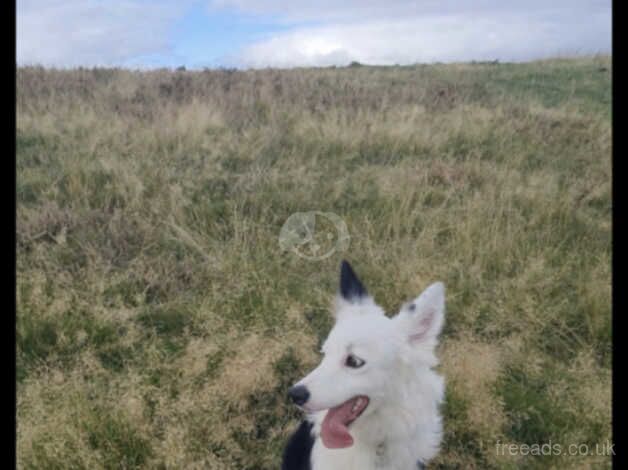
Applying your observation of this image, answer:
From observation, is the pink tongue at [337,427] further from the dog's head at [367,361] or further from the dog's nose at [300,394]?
the dog's nose at [300,394]

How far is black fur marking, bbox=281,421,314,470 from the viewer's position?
136 inches

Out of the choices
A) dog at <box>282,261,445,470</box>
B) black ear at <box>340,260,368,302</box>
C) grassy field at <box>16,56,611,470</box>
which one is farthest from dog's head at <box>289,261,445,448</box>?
grassy field at <box>16,56,611,470</box>

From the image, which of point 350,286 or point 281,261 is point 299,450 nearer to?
point 350,286

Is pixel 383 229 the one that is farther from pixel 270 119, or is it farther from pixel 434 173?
pixel 270 119

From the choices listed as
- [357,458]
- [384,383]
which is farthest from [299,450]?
[384,383]

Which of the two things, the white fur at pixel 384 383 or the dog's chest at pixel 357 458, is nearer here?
the white fur at pixel 384 383

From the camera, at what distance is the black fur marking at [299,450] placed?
3.46 meters

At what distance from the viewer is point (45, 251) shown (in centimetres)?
450

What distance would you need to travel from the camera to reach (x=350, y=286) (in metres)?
3.45
